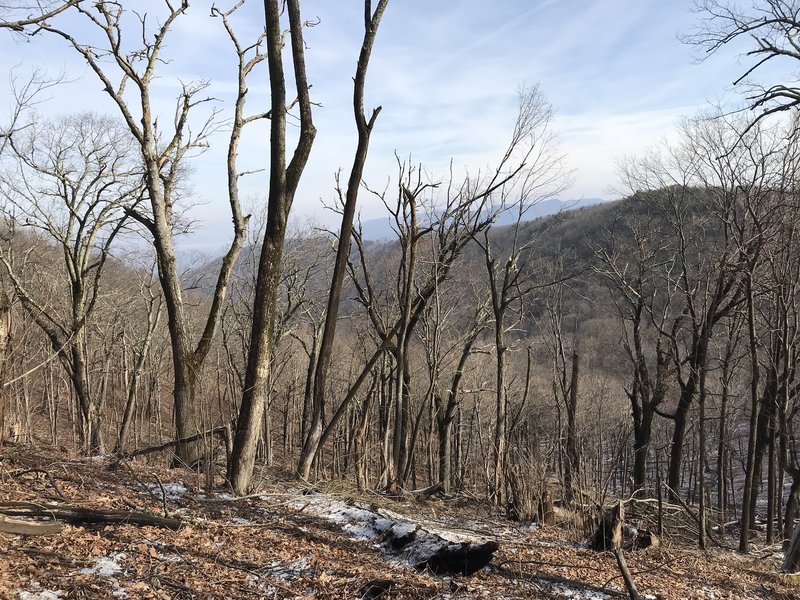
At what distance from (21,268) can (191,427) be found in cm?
951

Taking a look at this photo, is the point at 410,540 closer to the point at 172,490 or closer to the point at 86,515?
the point at 86,515

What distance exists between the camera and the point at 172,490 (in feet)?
18.8

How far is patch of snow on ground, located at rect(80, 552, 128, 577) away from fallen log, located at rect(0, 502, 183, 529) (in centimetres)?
62

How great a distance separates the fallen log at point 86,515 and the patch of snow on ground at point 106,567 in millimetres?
625

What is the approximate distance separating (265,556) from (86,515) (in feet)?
4.58

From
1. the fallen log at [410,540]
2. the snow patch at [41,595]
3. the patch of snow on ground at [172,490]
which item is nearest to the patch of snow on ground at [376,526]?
the fallen log at [410,540]

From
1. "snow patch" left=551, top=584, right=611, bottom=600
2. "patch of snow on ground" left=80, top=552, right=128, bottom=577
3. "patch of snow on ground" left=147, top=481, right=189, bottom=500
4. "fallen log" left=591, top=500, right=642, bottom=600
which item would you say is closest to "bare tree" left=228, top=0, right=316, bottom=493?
"patch of snow on ground" left=147, top=481, right=189, bottom=500

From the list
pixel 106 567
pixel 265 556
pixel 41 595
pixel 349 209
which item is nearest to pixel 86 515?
pixel 106 567

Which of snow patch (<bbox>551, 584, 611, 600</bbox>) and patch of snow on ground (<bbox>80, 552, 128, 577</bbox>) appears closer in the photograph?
patch of snow on ground (<bbox>80, 552, 128, 577</bbox>)

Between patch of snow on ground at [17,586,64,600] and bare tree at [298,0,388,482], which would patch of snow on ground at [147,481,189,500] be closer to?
bare tree at [298,0,388,482]

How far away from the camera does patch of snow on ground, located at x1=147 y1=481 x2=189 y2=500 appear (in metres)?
5.49

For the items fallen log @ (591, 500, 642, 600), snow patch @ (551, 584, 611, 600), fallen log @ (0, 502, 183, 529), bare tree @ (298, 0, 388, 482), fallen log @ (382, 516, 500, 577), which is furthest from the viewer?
bare tree @ (298, 0, 388, 482)

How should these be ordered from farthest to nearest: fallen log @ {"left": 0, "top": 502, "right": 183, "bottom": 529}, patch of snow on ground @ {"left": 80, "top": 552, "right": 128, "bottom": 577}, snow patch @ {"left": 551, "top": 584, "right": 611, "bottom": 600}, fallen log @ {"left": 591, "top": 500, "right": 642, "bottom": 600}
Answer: fallen log @ {"left": 591, "top": 500, "right": 642, "bottom": 600}
snow patch @ {"left": 551, "top": 584, "right": 611, "bottom": 600}
fallen log @ {"left": 0, "top": 502, "right": 183, "bottom": 529}
patch of snow on ground @ {"left": 80, "top": 552, "right": 128, "bottom": 577}

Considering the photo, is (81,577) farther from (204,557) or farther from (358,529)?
(358,529)
